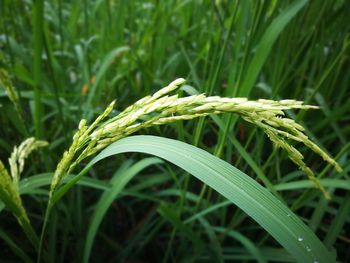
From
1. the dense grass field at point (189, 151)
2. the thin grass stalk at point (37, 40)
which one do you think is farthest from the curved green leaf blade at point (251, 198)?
the thin grass stalk at point (37, 40)

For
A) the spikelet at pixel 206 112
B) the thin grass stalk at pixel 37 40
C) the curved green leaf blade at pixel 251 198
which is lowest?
the curved green leaf blade at pixel 251 198

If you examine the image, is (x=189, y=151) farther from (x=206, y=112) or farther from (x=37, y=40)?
(x=37, y=40)

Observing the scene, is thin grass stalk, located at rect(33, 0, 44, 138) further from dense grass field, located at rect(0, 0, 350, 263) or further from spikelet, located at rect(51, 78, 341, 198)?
spikelet, located at rect(51, 78, 341, 198)

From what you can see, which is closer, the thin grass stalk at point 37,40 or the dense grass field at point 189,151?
the dense grass field at point 189,151

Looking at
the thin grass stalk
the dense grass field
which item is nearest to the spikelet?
the dense grass field

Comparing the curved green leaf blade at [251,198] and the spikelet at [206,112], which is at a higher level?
the spikelet at [206,112]

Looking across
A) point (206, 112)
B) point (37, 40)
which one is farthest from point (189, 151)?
point (37, 40)

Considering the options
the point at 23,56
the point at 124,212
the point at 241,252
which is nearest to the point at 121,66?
the point at 23,56

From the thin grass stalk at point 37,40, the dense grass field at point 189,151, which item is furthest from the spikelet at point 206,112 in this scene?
the thin grass stalk at point 37,40

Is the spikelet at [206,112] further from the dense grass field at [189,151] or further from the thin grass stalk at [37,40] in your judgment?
the thin grass stalk at [37,40]

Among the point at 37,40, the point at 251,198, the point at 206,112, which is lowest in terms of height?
the point at 251,198
